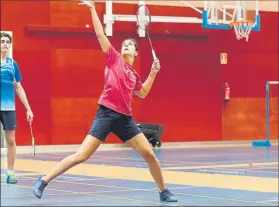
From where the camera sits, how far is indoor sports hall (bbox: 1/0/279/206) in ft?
91.8

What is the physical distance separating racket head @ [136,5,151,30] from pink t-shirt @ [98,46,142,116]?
54.5 inches

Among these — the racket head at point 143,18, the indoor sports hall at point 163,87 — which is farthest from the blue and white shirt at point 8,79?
the indoor sports hall at point 163,87

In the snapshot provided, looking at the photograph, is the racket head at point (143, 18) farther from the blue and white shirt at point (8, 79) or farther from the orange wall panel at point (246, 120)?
the orange wall panel at point (246, 120)

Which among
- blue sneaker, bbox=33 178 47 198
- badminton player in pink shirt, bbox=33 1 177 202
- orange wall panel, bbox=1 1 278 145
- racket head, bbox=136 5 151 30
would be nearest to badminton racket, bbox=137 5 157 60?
racket head, bbox=136 5 151 30

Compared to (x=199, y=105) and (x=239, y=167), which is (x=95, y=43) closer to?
(x=199, y=105)

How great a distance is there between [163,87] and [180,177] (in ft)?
43.6

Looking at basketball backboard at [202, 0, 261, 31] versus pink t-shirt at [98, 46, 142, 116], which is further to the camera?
basketball backboard at [202, 0, 261, 31]

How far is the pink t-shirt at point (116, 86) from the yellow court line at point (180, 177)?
12596 mm

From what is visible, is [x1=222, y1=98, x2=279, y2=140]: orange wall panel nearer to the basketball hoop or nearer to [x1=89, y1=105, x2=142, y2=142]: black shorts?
the basketball hoop

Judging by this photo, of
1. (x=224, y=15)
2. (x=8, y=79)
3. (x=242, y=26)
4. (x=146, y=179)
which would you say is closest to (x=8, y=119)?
(x=8, y=79)

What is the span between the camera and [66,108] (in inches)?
1330

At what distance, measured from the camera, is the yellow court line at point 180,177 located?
2139 centimetres

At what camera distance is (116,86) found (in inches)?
319

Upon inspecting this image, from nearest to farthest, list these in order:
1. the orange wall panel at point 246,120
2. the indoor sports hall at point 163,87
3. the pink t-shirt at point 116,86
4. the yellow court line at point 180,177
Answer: the pink t-shirt at point 116,86, the yellow court line at point 180,177, the indoor sports hall at point 163,87, the orange wall panel at point 246,120
